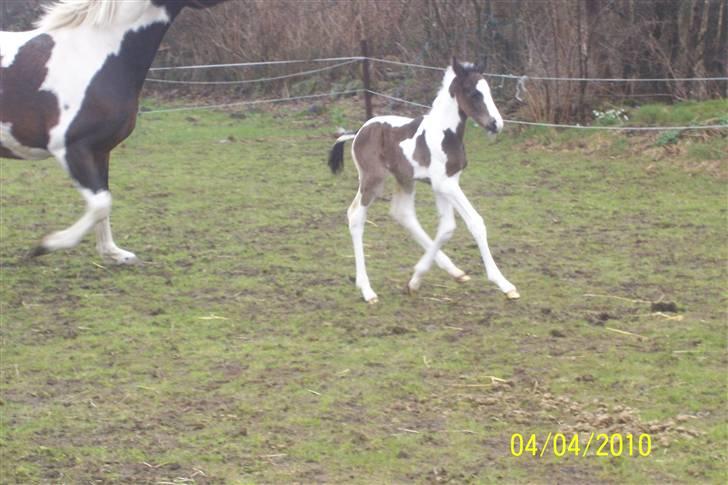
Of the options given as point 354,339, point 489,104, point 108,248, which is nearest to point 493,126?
point 489,104

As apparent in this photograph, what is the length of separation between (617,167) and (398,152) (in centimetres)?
513

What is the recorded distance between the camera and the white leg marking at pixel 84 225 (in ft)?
23.0

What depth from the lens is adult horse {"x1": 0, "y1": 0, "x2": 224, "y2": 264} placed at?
7.05 m

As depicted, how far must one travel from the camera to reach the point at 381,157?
6.66m

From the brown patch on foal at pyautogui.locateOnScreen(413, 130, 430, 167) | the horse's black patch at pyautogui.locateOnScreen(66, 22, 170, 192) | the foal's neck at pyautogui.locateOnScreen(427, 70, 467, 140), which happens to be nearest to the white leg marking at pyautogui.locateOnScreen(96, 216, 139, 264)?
the horse's black patch at pyautogui.locateOnScreen(66, 22, 170, 192)

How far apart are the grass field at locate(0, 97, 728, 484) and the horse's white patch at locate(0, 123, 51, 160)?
817 mm

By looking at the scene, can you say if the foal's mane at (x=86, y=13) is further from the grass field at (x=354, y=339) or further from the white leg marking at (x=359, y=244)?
the white leg marking at (x=359, y=244)

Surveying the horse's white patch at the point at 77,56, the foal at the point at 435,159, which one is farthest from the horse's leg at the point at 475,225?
the horse's white patch at the point at 77,56

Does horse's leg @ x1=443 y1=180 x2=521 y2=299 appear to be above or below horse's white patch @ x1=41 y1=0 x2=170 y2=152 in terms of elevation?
below

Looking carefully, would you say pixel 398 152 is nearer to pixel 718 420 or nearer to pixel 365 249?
pixel 365 249

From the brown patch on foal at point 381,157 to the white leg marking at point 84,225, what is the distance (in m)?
1.73

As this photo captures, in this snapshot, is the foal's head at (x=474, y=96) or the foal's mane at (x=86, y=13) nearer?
the foal's head at (x=474, y=96)

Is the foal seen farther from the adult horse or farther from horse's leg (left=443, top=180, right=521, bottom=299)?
the adult horse

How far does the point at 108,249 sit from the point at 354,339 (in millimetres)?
2492
